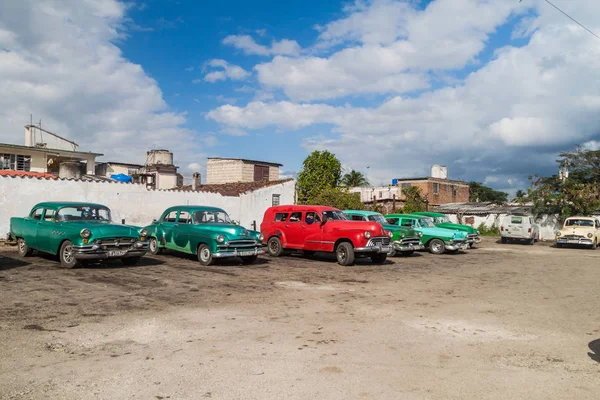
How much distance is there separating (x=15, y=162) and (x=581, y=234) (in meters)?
34.1

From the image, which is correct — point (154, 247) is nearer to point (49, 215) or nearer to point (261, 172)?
point (49, 215)

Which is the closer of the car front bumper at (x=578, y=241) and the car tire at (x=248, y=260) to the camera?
the car tire at (x=248, y=260)

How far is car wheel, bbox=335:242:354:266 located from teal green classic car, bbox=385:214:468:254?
5.42m

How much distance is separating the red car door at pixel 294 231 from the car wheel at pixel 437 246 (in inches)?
283

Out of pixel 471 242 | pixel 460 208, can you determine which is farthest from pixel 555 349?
pixel 460 208

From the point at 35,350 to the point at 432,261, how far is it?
13953 millimetres

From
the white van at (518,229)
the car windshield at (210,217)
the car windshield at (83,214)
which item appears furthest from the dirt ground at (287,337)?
the white van at (518,229)

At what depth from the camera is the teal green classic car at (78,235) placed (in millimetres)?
11203

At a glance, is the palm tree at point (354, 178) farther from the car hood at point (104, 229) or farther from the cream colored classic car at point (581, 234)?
the car hood at point (104, 229)

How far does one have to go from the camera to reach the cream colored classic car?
24891 millimetres

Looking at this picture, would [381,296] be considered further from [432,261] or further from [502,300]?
[432,261]

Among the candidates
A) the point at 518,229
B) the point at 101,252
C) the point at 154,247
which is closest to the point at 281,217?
the point at 154,247

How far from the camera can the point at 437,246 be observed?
20.0m

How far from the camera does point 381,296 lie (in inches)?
363
